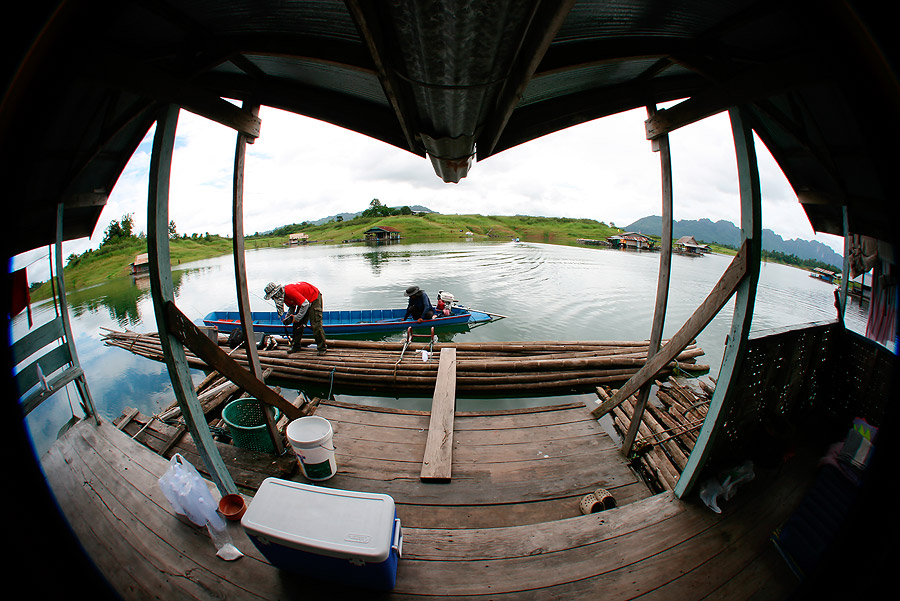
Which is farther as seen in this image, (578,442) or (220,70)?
(578,442)

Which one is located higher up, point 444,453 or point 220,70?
point 220,70

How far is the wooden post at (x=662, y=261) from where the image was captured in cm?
296

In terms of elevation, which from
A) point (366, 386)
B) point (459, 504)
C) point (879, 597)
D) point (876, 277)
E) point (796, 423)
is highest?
point (876, 277)

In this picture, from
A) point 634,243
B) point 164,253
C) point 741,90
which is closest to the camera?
point 741,90

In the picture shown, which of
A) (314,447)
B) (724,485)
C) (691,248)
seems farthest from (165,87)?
(691,248)

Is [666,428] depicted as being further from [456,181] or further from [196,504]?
[196,504]

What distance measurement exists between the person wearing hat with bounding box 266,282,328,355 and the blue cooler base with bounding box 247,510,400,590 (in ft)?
20.3

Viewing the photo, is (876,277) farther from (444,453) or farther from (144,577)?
(144,577)

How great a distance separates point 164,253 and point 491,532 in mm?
3692

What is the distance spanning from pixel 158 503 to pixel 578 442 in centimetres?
487

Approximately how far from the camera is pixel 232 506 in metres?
2.74


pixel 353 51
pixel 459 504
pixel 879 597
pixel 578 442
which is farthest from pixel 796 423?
pixel 353 51

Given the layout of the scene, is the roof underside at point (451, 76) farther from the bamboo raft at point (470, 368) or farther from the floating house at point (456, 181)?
the bamboo raft at point (470, 368)

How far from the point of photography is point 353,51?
5.88ft
